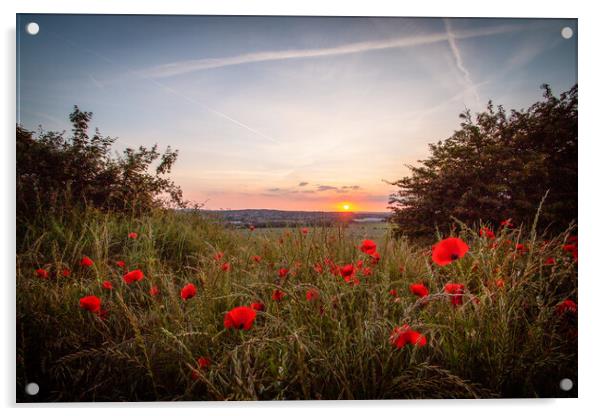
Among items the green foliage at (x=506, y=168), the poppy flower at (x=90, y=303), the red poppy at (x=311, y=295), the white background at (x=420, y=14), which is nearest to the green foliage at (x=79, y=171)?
the white background at (x=420, y=14)

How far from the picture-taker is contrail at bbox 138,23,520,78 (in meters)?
2.39

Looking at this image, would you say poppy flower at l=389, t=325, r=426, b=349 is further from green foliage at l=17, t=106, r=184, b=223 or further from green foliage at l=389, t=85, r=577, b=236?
green foliage at l=17, t=106, r=184, b=223

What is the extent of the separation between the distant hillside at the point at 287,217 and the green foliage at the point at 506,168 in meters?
0.19

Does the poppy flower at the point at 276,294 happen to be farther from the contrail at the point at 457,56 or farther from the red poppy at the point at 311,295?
the contrail at the point at 457,56

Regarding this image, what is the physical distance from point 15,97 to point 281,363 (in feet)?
6.62

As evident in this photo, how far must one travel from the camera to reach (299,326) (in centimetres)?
196

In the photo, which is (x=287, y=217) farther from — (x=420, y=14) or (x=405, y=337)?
(x=420, y=14)

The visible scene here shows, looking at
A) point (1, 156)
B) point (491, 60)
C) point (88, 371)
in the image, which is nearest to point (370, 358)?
point (88, 371)

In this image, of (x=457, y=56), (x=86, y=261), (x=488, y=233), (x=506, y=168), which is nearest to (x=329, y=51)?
(x=457, y=56)

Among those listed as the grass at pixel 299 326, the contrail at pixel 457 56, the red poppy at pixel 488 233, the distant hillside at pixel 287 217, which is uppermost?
the contrail at pixel 457 56

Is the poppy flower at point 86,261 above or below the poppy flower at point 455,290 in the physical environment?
above

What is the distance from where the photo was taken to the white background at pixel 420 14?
217cm

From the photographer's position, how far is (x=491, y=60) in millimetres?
2393

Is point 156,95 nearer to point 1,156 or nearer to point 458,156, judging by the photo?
point 1,156
